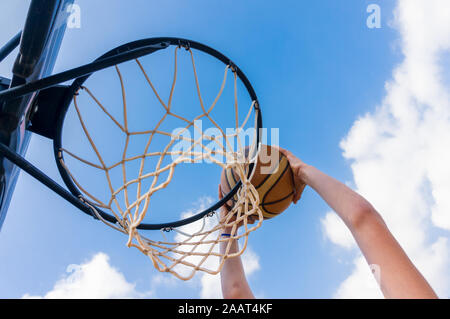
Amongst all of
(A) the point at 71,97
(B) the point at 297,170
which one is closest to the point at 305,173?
(B) the point at 297,170

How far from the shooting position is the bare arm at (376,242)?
1028 millimetres

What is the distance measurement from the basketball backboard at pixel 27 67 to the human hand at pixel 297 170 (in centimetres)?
134

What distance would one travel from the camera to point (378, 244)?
3.84 ft

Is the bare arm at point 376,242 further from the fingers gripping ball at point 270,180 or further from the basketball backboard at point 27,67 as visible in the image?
the basketball backboard at point 27,67

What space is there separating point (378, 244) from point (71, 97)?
156 cm

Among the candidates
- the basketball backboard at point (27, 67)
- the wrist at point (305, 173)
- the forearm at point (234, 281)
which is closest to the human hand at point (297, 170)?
the wrist at point (305, 173)

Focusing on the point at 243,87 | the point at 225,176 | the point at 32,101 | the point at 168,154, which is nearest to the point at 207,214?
the point at 225,176

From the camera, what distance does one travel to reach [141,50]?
1592 millimetres

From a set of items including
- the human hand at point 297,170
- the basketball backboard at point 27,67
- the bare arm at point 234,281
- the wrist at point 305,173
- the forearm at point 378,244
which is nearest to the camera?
the forearm at point 378,244

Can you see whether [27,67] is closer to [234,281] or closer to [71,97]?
[71,97]

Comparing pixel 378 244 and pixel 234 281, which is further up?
pixel 234 281
